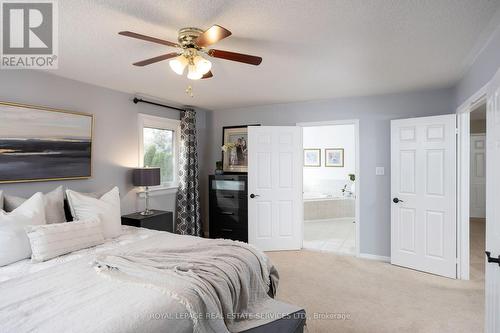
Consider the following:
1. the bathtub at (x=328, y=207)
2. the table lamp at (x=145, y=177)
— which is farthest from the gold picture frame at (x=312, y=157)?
the table lamp at (x=145, y=177)

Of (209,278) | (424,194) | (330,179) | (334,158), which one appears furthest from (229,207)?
(334,158)

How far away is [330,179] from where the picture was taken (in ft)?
24.9

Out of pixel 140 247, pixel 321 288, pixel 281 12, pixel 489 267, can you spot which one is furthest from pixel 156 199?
pixel 489 267

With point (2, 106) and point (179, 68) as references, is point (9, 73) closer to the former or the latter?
point (2, 106)

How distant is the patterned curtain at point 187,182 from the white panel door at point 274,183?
0.97 meters

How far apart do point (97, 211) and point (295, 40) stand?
7.91 ft

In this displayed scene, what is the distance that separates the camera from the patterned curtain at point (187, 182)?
461 centimetres

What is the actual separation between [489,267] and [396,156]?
87.4 inches

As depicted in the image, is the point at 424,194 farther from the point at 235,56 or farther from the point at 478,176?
the point at 478,176

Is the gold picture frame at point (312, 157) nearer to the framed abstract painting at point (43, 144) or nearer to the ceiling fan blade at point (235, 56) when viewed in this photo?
the framed abstract painting at point (43, 144)

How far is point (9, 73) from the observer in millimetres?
2701

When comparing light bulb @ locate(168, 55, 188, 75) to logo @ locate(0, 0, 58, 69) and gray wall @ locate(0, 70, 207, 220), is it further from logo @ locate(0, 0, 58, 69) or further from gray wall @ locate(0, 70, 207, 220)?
gray wall @ locate(0, 70, 207, 220)

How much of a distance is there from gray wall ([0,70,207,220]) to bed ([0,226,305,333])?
1482 millimetres

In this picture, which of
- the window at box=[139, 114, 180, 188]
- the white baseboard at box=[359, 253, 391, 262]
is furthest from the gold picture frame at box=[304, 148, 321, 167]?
the window at box=[139, 114, 180, 188]
